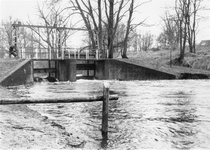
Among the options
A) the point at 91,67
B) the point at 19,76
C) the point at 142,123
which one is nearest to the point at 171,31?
the point at 91,67

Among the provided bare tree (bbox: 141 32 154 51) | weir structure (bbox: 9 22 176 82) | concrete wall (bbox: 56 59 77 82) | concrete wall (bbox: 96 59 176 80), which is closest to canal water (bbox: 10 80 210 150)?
concrete wall (bbox: 96 59 176 80)

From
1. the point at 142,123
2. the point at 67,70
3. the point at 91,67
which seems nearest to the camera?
the point at 142,123

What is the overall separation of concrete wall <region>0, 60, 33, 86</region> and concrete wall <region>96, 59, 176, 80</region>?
22.2 feet

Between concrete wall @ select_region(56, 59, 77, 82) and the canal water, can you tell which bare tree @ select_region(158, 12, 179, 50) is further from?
the canal water

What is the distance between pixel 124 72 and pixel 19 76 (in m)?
8.51

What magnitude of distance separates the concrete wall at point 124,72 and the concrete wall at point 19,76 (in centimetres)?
677

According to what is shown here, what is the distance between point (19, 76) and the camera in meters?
14.7

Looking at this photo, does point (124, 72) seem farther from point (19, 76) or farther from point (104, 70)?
point (19, 76)

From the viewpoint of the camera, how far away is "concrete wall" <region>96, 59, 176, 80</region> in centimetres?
1898

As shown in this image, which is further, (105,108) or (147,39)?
(147,39)

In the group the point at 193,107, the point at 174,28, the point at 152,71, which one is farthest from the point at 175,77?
the point at 174,28

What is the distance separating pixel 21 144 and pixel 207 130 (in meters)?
3.87

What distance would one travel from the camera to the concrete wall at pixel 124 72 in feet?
62.3

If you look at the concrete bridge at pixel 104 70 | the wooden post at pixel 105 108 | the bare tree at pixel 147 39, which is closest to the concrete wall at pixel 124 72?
the concrete bridge at pixel 104 70
